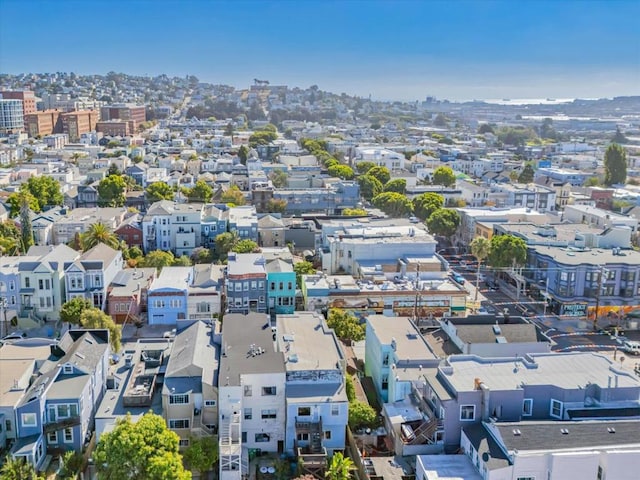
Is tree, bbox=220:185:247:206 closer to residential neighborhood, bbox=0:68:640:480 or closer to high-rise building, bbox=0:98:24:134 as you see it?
residential neighborhood, bbox=0:68:640:480

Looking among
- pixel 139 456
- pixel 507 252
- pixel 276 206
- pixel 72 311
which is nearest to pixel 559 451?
pixel 139 456

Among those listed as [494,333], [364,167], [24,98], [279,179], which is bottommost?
[494,333]

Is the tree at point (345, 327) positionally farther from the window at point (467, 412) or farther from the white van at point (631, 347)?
the white van at point (631, 347)

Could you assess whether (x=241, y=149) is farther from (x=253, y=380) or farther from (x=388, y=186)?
(x=253, y=380)

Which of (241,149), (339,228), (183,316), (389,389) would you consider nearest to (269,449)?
(389,389)

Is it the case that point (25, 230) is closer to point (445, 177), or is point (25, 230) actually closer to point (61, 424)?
point (61, 424)

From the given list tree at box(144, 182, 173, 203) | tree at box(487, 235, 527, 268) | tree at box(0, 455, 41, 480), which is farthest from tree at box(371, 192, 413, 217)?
tree at box(0, 455, 41, 480)

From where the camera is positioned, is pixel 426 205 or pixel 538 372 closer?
pixel 538 372
